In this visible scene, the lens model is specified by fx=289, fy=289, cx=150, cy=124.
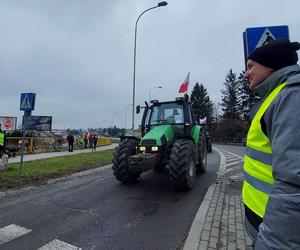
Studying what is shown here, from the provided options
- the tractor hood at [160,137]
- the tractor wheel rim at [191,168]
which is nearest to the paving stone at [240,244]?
the tractor wheel rim at [191,168]

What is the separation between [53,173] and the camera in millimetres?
10938

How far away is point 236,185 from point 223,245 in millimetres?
4780

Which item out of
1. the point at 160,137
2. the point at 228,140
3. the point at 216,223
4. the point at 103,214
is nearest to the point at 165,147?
the point at 160,137

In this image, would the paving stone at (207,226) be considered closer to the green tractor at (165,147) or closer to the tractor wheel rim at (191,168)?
the green tractor at (165,147)

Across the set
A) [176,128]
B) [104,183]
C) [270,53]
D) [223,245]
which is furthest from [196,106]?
[270,53]

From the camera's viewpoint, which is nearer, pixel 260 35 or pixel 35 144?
pixel 260 35

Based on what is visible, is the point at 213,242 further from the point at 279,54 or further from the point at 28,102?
the point at 28,102

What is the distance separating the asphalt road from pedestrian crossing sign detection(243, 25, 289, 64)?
11.0ft

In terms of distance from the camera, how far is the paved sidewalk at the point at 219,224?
4.20 metres

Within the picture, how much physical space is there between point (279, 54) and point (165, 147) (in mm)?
6811

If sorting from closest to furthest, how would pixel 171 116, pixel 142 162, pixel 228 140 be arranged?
pixel 142 162 < pixel 171 116 < pixel 228 140

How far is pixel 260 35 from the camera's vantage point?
4.93 meters

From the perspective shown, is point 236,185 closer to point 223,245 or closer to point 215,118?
point 223,245

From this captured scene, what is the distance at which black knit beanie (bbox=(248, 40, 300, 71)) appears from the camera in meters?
1.67
